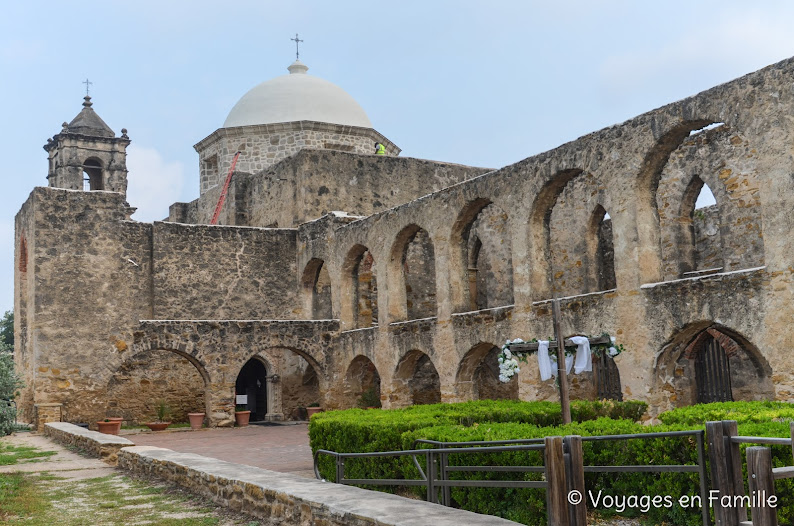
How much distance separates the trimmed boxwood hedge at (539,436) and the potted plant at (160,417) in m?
9.49

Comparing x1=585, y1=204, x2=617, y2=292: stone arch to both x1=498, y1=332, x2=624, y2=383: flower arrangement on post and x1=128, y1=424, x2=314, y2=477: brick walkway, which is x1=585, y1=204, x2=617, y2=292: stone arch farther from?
x1=498, y1=332, x2=624, y2=383: flower arrangement on post

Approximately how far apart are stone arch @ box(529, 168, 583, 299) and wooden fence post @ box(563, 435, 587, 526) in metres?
10.9

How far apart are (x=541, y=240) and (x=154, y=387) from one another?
11332 mm

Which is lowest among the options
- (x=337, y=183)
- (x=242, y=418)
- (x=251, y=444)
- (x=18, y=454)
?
(x=251, y=444)

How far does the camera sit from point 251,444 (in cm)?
1546

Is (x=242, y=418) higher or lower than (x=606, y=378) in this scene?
lower

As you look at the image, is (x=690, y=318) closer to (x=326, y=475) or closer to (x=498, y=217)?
(x=326, y=475)

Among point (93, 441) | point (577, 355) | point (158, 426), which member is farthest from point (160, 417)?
point (577, 355)

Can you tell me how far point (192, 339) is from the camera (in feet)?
64.9

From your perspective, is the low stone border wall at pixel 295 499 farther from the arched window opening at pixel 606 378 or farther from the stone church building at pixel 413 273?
the arched window opening at pixel 606 378

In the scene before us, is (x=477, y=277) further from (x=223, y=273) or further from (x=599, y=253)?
(x=223, y=273)

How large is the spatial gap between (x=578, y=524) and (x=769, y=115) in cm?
895

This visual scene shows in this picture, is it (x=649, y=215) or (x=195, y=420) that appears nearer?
(x=649, y=215)

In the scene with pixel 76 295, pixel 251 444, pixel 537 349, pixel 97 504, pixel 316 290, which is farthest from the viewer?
pixel 316 290
